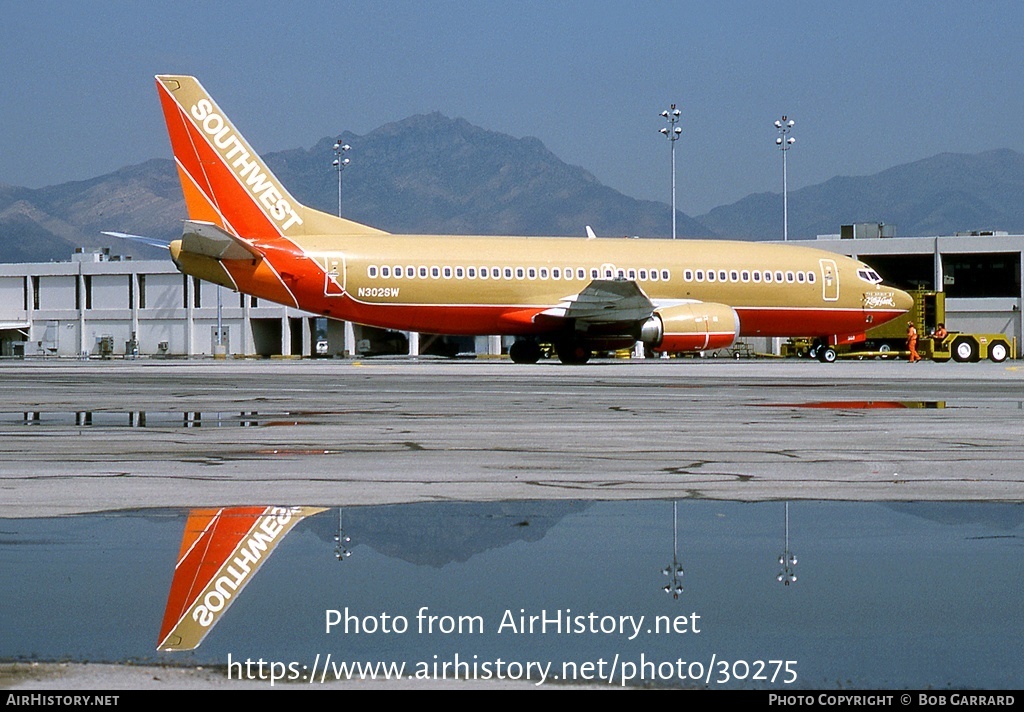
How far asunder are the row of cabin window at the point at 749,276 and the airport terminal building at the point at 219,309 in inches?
1491

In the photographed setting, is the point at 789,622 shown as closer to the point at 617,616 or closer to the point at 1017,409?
the point at 617,616

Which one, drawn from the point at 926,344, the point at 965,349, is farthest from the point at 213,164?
the point at 965,349

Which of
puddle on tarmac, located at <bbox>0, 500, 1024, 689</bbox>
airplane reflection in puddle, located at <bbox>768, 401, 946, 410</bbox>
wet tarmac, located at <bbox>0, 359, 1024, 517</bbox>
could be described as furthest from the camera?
airplane reflection in puddle, located at <bbox>768, 401, 946, 410</bbox>

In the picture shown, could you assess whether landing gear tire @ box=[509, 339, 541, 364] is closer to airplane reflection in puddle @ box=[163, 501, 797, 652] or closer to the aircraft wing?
the aircraft wing

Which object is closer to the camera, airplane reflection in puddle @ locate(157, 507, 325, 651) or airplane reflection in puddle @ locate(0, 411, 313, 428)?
airplane reflection in puddle @ locate(157, 507, 325, 651)

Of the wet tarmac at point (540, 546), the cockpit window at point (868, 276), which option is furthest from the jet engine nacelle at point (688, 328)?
the wet tarmac at point (540, 546)

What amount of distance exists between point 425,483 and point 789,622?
5.40 meters

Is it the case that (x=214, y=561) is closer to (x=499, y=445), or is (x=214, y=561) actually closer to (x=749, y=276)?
(x=499, y=445)

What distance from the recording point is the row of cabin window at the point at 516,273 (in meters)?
42.8

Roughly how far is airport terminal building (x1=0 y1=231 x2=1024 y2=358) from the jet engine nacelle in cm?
4328

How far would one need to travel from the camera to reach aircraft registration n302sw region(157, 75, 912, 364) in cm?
4203

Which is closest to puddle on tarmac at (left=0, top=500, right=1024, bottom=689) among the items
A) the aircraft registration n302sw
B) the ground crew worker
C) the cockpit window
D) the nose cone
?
the aircraft registration n302sw

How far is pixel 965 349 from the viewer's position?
5738 cm
